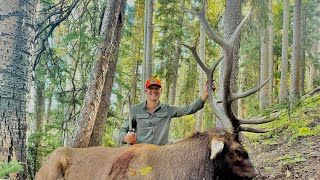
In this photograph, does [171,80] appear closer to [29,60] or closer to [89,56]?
[89,56]

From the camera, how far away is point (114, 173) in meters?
5.14

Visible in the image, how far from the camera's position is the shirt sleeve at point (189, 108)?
6340 mm

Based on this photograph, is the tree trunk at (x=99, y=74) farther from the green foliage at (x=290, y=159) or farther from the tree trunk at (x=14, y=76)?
the green foliage at (x=290, y=159)

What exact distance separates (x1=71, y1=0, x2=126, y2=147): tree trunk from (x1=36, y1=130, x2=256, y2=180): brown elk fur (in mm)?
1677

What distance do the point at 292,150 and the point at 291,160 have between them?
0.96 m

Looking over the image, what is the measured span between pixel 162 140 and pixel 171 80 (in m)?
15.4

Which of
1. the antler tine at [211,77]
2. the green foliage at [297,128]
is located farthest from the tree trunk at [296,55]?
the antler tine at [211,77]

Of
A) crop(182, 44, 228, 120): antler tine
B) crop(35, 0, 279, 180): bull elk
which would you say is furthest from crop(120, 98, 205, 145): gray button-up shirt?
crop(35, 0, 279, 180): bull elk

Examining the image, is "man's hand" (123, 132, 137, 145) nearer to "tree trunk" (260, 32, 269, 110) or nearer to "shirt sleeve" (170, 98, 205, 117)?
"shirt sleeve" (170, 98, 205, 117)

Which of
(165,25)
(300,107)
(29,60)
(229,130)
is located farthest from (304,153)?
(165,25)

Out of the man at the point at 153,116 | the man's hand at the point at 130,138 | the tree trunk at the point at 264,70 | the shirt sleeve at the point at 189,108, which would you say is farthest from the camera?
the tree trunk at the point at 264,70

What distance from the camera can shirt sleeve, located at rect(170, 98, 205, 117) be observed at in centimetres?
634

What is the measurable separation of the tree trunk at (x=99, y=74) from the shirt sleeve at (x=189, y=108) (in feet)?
5.61

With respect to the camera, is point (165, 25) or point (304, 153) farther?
point (165, 25)
